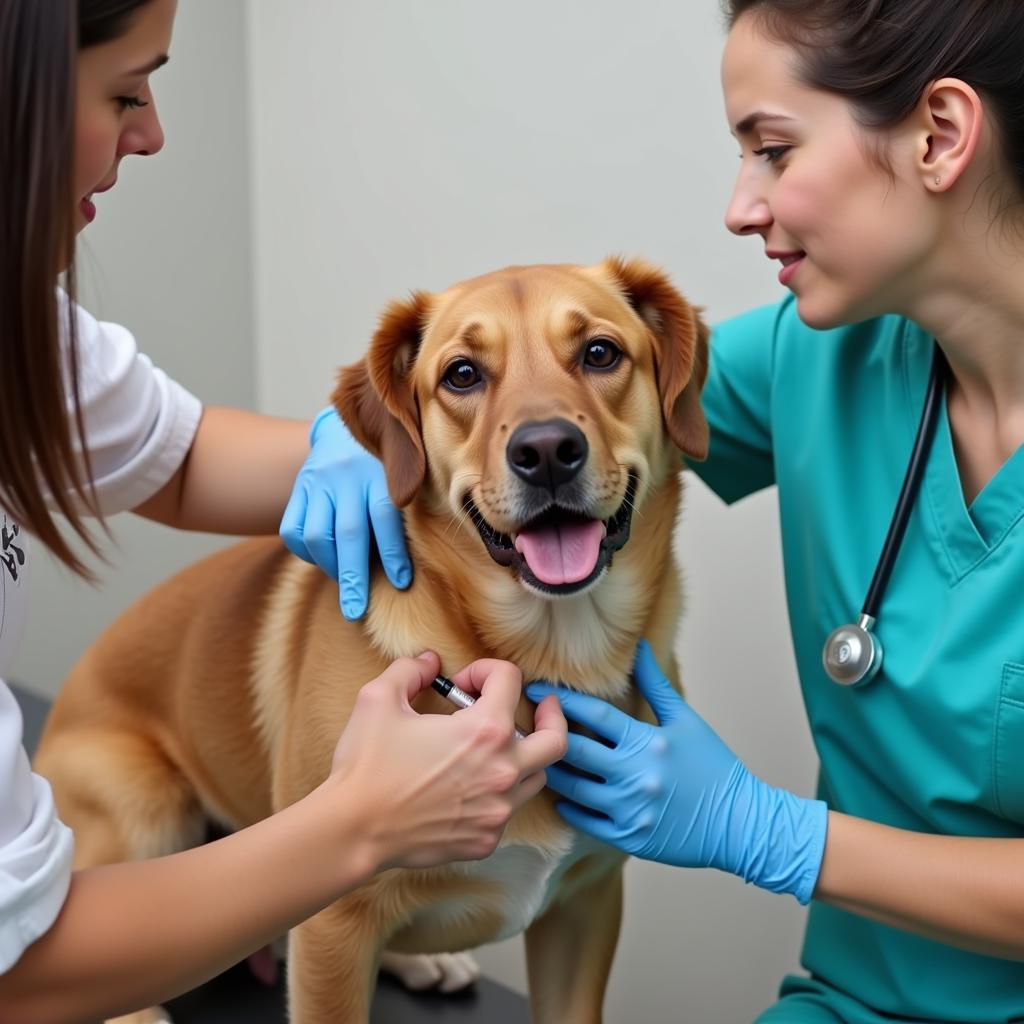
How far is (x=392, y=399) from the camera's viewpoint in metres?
1.23

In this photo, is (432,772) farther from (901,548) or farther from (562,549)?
(901,548)

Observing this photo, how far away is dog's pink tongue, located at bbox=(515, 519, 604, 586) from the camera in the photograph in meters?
1.10

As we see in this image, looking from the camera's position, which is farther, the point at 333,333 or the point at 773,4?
the point at 333,333

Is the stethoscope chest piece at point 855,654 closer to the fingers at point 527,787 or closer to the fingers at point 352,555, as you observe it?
the fingers at point 527,787

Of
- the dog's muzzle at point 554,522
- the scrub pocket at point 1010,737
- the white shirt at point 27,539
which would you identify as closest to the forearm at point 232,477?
the white shirt at point 27,539

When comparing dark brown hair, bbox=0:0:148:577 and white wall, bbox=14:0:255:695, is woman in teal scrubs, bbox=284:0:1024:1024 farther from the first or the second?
Result: white wall, bbox=14:0:255:695

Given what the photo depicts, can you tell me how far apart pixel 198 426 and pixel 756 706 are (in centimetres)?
99

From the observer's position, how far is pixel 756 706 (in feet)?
6.08

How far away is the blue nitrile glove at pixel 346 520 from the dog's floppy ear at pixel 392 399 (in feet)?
0.18

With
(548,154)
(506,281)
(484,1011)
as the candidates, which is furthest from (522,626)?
(548,154)

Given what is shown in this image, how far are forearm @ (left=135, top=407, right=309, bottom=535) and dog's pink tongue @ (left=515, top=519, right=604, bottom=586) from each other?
0.44 meters

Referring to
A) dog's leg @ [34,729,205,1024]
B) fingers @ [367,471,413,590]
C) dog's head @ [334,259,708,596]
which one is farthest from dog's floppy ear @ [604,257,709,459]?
dog's leg @ [34,729,205,1024]

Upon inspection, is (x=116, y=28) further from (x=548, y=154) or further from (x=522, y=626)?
(x=548, y=154)

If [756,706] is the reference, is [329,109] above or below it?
above
